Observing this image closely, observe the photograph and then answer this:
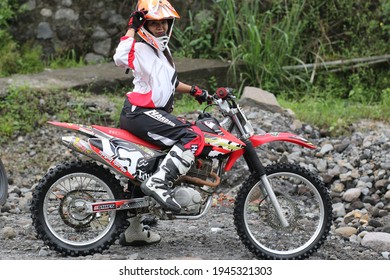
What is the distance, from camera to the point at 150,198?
237 inches

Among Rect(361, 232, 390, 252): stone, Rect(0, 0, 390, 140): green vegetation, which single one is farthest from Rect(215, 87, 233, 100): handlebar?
Rect(0, 0, 390, 140): green vegetation

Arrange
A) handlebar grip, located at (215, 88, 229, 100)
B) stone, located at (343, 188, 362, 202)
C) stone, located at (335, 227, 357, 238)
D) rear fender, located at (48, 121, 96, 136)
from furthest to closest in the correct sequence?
stone, located at (343, 188, 362, 202) → stone, located at (335, 227, 357, 238) → handlebar grip, located at (215, 88, 229, 100) → rear fender, located at (48, 121, 96, 136)

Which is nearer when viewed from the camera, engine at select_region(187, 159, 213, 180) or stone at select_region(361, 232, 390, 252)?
engine at select_region(187, 159, 213, 180)

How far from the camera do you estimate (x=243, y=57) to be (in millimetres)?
10875

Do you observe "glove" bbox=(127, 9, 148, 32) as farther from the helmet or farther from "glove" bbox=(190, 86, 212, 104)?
"glove" bbox=(190, 86, 212, 104)

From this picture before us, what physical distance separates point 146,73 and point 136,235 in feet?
4.01

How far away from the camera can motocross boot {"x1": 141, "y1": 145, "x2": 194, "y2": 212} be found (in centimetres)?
586

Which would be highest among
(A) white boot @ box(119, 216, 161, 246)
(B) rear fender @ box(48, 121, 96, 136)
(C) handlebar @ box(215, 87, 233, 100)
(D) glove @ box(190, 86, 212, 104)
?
(C) handlebar @ box(215, 87, 233, 100)

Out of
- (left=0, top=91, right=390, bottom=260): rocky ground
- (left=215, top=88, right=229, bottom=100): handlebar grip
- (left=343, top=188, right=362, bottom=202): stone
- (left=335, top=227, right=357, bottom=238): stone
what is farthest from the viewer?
(left=343, top=188, right=362, bottom=202): stone

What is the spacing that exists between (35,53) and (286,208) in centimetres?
589

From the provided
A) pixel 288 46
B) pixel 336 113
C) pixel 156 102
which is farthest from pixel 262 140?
pixel 288 46

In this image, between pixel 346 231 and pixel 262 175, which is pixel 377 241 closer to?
pixel 346 231

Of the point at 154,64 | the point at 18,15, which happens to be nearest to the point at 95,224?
the point at 154,64

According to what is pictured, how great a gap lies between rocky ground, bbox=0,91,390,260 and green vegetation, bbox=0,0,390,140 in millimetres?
1320
